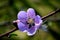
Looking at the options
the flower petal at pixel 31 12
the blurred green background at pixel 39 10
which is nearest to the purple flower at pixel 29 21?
the flower petal at pixel 31 12

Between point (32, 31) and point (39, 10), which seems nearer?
point (32, 31)

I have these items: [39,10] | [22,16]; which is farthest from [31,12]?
[39,10]

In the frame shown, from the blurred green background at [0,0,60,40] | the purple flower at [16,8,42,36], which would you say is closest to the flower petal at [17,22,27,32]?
the purple flower at [16,8,42,36]

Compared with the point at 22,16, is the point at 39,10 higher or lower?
lower

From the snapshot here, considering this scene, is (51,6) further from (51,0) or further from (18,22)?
(18,22)

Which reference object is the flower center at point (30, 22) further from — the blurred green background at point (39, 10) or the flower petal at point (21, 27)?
the blurred green background at point (39, 10)

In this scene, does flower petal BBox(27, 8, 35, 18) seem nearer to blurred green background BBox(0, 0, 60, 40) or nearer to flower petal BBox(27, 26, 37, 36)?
flower petal BBox(27, 26, 37, 36)

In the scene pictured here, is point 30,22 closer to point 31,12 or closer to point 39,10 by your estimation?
point 31,12

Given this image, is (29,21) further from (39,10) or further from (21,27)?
(39,10)

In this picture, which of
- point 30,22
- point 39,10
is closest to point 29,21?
point 30,22
